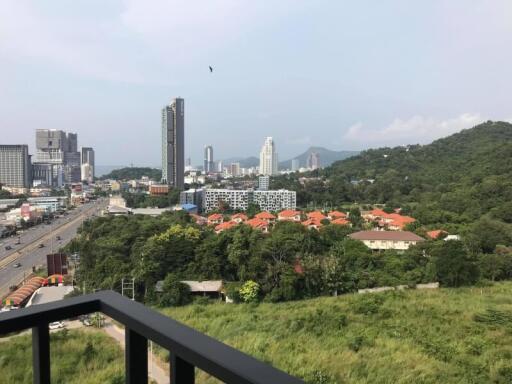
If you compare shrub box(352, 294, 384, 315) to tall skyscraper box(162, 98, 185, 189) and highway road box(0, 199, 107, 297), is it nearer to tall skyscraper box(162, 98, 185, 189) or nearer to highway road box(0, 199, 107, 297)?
highway road box(0, 199, 107, 297)

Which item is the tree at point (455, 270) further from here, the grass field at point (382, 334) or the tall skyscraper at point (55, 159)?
the tall skyscraper at point (55, 159)

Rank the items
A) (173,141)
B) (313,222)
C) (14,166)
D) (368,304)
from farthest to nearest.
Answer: (14,166) < (173,141) < (313,222) < (368,304)

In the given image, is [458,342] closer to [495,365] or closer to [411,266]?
[495,365]

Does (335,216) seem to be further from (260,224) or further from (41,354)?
(41,354)

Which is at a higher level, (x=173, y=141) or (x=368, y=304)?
(x=173, y=141)

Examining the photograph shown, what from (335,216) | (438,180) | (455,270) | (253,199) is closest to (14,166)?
(253,199)

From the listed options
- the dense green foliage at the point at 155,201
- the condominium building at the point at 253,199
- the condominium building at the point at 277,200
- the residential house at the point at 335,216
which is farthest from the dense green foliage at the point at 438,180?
the dense green foliage at the point at 155,201
